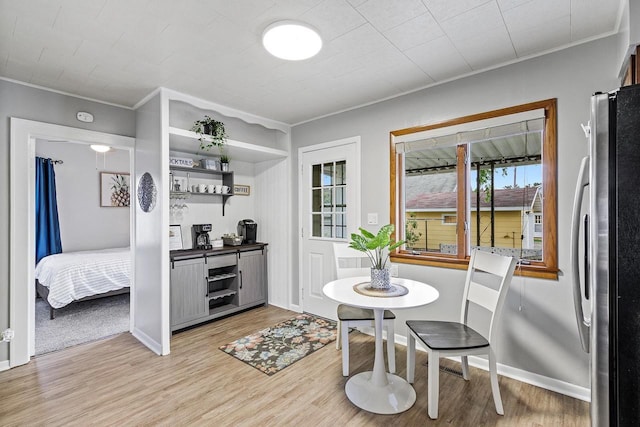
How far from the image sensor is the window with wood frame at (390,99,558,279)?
2232 mm

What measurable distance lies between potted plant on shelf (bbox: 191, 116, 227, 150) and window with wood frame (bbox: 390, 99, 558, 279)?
1826mm

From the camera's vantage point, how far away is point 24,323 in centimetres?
264

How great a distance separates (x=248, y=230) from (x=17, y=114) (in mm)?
2514

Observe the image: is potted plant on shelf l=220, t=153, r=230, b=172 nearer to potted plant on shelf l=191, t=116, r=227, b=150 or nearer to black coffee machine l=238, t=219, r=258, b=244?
potted plant on shelf l=191, t=116, r=227, b=150

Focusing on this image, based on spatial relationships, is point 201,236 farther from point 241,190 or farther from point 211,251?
point 241,190

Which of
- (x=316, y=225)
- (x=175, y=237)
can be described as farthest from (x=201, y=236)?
(x=316, y=225)

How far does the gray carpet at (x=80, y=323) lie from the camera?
10.2ft

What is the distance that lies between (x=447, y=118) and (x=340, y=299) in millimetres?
1818

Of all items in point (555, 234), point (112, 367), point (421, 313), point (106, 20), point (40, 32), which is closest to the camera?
point (106, 20)

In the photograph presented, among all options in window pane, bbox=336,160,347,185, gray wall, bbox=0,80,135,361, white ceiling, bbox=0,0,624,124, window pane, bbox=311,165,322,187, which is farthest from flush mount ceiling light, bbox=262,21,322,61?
gray wall, bbox=0,80,135,361

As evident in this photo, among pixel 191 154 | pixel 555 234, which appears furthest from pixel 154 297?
pixel 555 234

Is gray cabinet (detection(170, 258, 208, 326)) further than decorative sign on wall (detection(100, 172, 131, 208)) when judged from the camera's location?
No

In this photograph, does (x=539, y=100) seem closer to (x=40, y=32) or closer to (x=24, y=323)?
(x=40, y=32)

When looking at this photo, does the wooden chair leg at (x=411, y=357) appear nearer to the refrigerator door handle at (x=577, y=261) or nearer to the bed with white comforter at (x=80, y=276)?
the refrigerator door handle at (x=577, y=261)
